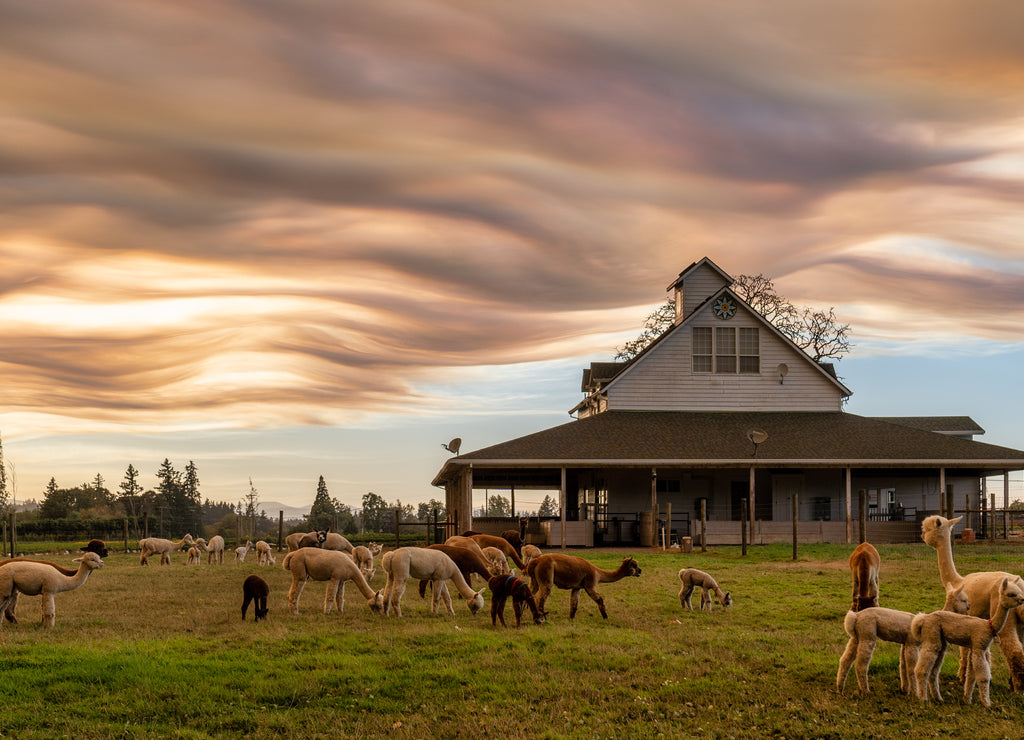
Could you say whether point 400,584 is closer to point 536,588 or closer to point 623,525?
point 536,588

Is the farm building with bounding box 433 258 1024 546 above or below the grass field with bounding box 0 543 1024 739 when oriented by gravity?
above

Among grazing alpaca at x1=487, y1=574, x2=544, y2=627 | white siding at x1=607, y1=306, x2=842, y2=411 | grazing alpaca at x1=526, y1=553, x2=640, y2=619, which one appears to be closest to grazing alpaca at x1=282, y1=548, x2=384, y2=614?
grazing alpaca at x1=487, y1=574, x2=544, y2=627

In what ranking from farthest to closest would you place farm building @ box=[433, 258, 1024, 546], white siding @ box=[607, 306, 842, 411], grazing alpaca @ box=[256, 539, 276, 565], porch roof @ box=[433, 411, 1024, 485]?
white siding @ box=[607, 306, 842, 411]
farm building @ box=[433, 258, 1024, 546]
porch roof @ box=[433, 411, 1024, 485]
grazing alpaca @ box=[256, 539, 276, 565]

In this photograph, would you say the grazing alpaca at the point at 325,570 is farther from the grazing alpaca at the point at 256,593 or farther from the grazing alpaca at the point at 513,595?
the grazing alpaca at the point at 513,595

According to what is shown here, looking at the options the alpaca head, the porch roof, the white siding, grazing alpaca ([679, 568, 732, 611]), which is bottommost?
grazing alpaca ([679, 568, 732, 611])

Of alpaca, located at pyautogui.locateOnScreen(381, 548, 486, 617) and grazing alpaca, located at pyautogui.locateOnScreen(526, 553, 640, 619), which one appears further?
alpaca, located at pyautogui.locateOnScreen(381, 548, 486, 617)

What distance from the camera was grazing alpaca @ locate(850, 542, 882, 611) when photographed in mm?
14109

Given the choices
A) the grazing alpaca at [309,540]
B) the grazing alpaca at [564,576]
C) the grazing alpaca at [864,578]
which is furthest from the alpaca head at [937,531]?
the grazing alpaca at [309,540]

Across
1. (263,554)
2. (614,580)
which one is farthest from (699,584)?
(263,554)

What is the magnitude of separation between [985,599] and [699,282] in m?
33.6

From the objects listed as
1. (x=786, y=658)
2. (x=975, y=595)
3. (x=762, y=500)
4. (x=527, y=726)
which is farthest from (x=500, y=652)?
(x=762, y=500)

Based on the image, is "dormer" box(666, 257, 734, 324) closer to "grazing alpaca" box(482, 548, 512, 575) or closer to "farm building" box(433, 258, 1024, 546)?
"farm building" box(433, 258, 1024, 546)

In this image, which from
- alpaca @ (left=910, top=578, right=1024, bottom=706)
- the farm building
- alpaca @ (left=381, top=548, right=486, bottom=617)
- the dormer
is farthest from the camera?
the dormer

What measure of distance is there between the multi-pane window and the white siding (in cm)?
21
